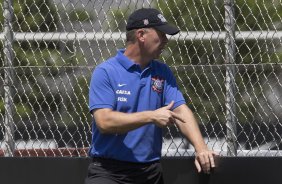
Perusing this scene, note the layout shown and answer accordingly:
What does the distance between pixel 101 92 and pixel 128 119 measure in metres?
0.32

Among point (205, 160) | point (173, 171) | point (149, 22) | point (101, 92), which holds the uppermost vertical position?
point (149, 22)

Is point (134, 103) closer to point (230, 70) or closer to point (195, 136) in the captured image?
point (195, 136)

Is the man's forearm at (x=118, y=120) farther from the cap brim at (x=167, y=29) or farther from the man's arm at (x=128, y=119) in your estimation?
the cap brim at (x=167, y=29)

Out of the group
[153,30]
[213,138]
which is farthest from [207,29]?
[153,30]

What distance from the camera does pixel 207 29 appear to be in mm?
6285

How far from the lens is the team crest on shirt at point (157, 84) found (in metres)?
5.15

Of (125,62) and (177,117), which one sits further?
(125,62)

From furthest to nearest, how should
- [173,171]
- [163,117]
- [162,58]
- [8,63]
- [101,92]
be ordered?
[8,63]
[162,58]
[173,171]
[101,92]
[163,117]

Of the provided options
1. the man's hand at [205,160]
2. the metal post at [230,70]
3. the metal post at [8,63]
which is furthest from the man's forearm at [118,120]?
the metal post at [8,63]

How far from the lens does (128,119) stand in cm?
476

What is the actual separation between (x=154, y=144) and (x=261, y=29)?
1.46m

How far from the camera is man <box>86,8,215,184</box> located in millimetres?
5023

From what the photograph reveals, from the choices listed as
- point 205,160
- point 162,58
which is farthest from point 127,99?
point 162,58

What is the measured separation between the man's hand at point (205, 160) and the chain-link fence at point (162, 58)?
891mm
